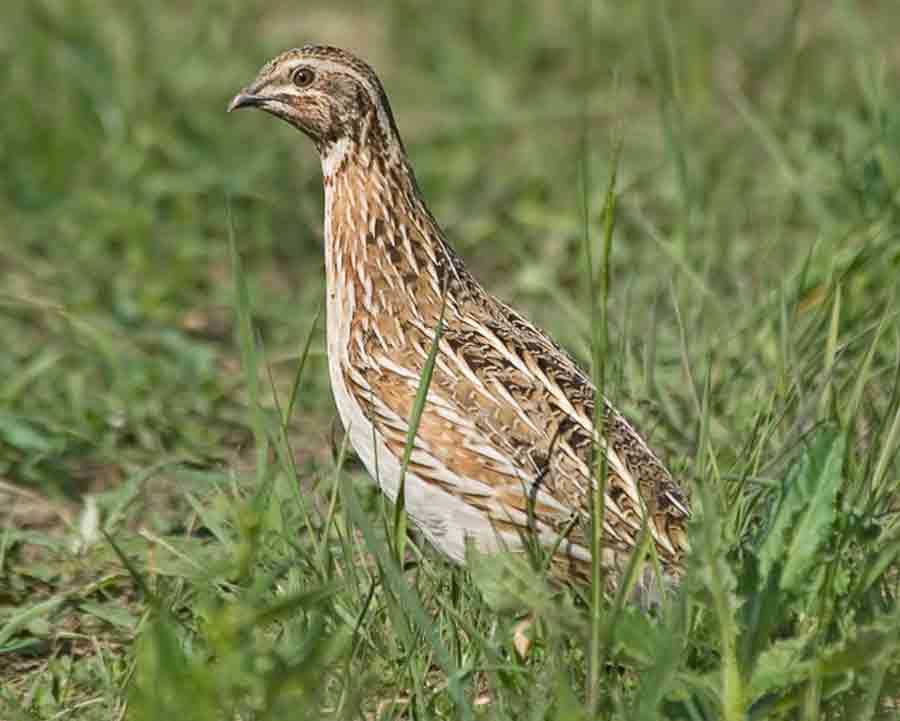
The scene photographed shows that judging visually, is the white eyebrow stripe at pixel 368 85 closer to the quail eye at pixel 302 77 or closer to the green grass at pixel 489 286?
the quail eye at pixel 302 77

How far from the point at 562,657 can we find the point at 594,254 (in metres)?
3.67

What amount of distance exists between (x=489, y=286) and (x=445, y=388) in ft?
10.8

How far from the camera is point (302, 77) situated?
581 cm

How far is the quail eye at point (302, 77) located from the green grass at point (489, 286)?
1.42ft

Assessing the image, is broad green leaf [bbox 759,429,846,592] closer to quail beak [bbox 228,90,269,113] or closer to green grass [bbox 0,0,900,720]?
green grass [bbox 0,0,900,720]

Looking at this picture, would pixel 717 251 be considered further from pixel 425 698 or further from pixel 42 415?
pixel 425 698

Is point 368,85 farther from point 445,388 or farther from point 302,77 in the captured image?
point 445,388

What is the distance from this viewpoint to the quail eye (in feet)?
19.0

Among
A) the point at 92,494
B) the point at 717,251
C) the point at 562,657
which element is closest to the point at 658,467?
the point at 562,657

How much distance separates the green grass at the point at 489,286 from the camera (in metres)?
4.31

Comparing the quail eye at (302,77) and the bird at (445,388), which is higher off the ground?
the quail eye at (302,77)

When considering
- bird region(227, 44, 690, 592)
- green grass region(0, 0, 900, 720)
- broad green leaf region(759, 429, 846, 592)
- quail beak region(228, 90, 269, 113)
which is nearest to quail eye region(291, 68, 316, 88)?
bird region(227, 44, 690, 592)

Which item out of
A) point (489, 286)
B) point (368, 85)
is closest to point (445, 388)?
point (368, 85)

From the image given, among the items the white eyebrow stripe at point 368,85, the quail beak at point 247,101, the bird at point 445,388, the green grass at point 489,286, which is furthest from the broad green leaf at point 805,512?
the quail beak at point 247,101
